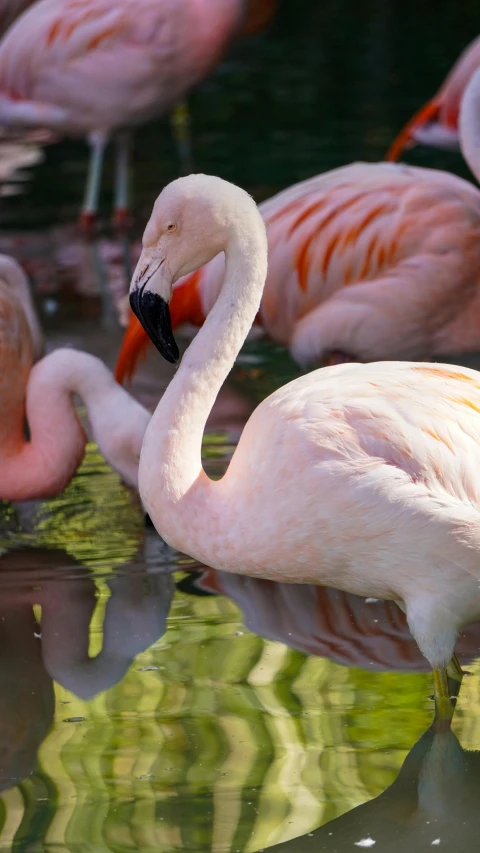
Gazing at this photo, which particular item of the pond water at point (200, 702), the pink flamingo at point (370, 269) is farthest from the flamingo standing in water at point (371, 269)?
the pond water at point (200, 702)

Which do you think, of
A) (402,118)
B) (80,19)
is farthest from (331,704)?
(402,118)

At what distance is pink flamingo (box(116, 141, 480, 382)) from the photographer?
439cm

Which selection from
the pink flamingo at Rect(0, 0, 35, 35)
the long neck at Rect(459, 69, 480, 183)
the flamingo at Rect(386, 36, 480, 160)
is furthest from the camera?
the pink flamingo at Rect(0, 0, 35, 35)

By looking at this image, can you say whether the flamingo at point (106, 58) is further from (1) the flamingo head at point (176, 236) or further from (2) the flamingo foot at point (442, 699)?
(2) the flamingo foot at point (442, 699)

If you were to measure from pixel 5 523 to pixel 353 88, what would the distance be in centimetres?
669

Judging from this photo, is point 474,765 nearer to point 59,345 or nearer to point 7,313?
point 7,313

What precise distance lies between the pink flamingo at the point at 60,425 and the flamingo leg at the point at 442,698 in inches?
56.1

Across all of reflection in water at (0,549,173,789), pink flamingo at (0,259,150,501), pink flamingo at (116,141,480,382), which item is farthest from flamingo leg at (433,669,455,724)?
pink flamingo at (116,141,480,382)

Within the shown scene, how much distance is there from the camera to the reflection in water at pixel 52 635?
9.99 feet

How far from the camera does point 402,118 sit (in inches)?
353

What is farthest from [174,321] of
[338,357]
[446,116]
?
[446,116]

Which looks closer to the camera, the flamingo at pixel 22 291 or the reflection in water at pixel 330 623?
the reflection in water at pixel 330 623

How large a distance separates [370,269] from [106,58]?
263cm

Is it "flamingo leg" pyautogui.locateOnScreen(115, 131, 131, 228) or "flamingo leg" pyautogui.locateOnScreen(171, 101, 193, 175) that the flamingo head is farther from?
"flamingo leg" pyautogui.locateOnScreen(171, 101, 193, 175)
